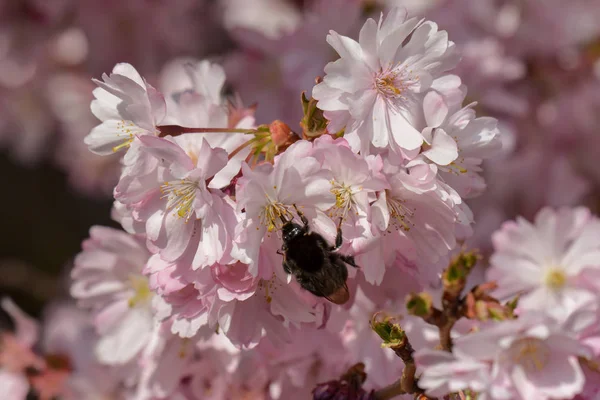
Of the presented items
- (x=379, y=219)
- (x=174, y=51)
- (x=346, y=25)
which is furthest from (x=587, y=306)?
(x=174, y=51)

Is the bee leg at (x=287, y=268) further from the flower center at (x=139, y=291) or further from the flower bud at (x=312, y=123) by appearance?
the flower center at (x=139, y=291)

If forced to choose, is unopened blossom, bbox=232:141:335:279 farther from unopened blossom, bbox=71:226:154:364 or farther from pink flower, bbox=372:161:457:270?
unopened blossom, bbox=71:226:154:364

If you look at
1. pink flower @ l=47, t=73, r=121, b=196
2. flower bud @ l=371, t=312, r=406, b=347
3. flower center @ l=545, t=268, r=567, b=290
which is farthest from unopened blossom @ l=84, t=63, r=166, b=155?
pink flower @ l=47, t=73, r=121, b=196

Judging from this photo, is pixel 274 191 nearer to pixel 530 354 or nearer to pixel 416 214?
pixel 416 214

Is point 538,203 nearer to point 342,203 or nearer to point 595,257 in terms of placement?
point 595,257

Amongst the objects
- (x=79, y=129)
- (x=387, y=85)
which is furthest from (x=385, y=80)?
(x=79, y=129)
